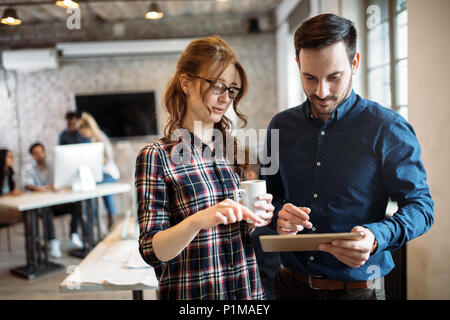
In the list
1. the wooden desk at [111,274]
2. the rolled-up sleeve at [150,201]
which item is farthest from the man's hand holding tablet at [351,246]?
the wooden desk at [111,274]

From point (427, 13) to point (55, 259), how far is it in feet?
12.5

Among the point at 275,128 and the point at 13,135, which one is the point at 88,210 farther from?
the point at 275,128

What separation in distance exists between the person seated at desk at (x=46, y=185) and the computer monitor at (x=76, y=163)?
21.9 inches

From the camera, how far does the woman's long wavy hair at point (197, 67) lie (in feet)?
3.15

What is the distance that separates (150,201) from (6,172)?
315 centimetres

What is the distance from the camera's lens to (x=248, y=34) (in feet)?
17.9

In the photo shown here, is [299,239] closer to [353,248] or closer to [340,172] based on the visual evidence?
[353,248]

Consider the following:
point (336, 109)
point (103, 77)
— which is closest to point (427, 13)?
point (336, 109)

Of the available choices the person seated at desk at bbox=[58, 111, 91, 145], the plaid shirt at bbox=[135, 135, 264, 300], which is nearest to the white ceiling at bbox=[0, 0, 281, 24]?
the person seated at desk at bbox=[58, 111, 91, 145]

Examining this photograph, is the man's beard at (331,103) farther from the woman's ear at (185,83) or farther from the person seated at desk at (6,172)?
the person seated at desk at (6,172)

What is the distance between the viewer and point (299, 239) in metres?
0.74
